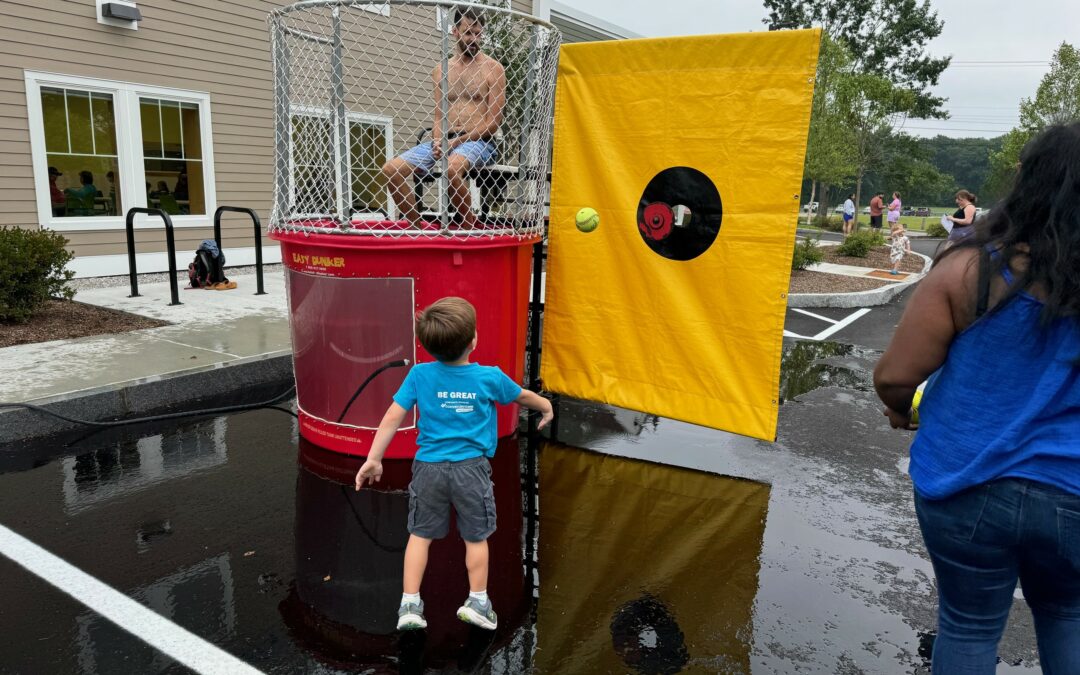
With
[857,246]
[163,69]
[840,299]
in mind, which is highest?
[163,69]

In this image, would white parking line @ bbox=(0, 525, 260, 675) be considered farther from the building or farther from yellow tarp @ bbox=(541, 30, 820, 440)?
the building

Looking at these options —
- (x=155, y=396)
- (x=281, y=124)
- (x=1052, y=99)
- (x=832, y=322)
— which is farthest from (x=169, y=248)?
(x=1052, y=99)

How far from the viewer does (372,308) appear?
4.01 meters

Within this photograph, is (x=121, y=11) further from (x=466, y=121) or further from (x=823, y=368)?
(x=823, y=368)

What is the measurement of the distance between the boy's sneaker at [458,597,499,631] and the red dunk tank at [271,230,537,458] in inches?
66.4

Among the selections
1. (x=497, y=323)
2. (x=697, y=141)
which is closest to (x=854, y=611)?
(x=497, y=323)

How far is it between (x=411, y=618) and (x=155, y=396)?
3.37 m

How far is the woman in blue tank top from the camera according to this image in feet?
5.38

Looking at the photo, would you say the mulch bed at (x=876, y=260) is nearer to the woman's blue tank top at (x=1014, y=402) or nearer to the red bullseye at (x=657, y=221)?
the red bullseye at (x=657, y=221)

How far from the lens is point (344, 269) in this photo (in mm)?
3982

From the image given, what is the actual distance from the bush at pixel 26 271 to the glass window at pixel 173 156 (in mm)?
3636

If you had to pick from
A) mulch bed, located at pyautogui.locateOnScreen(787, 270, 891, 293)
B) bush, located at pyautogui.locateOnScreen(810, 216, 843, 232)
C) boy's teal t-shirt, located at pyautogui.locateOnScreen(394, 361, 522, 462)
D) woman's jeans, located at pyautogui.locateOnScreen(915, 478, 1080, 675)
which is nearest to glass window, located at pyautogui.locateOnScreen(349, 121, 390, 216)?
boy's teal t-shirt, located at pyautogui.locateOnScreen(394, 361, 522, 462)

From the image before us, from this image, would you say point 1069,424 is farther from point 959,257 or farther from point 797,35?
point 797,35

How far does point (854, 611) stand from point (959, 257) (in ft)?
5.82
